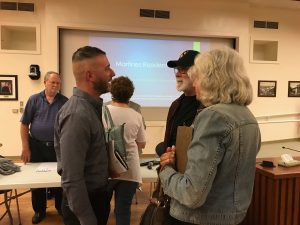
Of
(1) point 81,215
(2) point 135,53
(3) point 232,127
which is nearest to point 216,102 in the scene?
(3) point 232,127

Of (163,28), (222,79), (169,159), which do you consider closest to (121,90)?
(169,159)

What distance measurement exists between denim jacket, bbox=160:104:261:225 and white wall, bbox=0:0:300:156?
4.86m

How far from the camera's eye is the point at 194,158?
1066 mm

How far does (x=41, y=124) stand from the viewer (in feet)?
10.4

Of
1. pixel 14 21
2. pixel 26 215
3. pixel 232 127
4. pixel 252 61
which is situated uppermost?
pixel 14 21

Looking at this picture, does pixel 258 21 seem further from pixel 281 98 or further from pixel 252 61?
pixel 281 98

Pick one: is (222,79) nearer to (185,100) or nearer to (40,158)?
(185,100)

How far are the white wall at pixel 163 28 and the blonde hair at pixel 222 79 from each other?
4.78m

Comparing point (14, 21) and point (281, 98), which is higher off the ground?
point (14, 21)

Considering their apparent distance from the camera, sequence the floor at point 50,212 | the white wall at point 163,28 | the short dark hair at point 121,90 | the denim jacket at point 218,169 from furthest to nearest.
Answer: the white wall at point 163,28 < the floor at point 50,212 < the short dark hair at point 121,90 < the denim jacket at point 218,169

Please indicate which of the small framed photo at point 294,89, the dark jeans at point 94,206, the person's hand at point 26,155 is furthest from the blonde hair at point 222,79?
the small framed photo at point 294,89

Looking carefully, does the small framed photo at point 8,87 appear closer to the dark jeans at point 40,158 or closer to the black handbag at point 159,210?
the dark jeans at point 40,158

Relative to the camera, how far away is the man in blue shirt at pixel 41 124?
3166 mm

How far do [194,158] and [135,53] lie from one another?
508 cm
